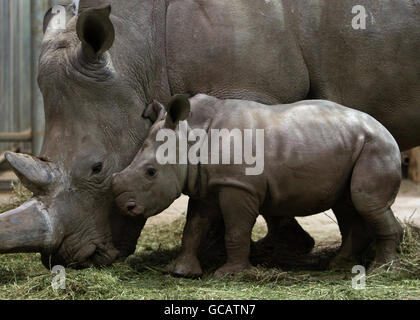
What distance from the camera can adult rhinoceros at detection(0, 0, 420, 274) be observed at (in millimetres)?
4363

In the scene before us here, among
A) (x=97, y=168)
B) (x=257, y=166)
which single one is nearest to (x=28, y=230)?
(x=97, y=168)

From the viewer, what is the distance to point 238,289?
4.00m

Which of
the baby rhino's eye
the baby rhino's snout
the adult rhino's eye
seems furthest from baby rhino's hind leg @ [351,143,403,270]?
the adult rhino's eye

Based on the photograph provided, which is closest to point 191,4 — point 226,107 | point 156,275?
point 226,107

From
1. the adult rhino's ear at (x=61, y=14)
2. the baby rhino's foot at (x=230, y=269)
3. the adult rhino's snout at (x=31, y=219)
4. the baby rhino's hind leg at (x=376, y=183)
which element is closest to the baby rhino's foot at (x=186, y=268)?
the baby rhino's foot at (x=230, y=269)

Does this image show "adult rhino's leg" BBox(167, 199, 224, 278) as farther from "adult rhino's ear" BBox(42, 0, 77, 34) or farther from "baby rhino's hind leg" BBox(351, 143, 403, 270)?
"adult rhino's ear" BBox(42, 0, 77, 34)

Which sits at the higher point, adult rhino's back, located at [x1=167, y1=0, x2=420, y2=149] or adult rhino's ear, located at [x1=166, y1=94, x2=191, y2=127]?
adult rhino's back, located at [x1=167, y1=0, x2=420, y2=149]

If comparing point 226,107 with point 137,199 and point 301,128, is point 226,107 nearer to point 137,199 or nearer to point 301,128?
point 301,128

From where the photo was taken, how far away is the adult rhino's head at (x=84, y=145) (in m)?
4.26

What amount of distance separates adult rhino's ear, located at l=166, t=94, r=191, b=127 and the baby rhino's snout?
0.42 m

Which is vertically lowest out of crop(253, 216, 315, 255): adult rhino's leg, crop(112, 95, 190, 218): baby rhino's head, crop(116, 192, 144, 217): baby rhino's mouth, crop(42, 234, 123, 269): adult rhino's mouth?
crop(253, 216, 315, 255): adult rhino's leg

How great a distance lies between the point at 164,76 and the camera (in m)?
4.80

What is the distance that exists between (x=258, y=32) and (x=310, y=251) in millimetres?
1674

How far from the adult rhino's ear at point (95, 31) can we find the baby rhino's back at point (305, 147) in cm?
78
